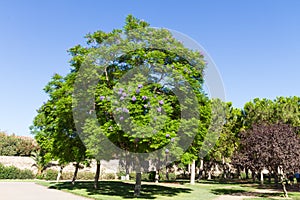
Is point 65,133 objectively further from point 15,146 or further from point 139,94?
point 15,146

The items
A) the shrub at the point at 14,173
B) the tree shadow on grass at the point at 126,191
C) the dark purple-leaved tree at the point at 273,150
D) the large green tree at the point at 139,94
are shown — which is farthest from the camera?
the shrub at the point at 14,173

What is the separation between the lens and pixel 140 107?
14062mm

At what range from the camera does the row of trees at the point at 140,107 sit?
14.4 metres

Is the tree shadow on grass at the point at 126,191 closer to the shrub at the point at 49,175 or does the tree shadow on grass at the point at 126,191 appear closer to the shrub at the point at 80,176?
the shrub at the point at 49,175

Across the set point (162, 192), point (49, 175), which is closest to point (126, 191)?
point (162, 192)

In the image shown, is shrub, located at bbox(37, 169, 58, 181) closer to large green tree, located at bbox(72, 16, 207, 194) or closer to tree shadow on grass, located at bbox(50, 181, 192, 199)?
tree shadow on grass, located at bbox(50, 181, 192, 199)

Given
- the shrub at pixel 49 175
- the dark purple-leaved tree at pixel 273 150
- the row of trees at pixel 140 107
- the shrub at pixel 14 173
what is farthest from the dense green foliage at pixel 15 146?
the dark purple-leaved tree at pixel 273 150

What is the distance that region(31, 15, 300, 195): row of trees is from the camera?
14406 mm

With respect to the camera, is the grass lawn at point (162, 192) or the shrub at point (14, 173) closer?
the grass lawn at point (162, 192)

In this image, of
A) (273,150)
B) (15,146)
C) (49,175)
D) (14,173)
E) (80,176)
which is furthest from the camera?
(15,146)

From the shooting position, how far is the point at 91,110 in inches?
678

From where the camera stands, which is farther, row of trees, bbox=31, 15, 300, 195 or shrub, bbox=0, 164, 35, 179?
shrub, bbox=0, 164, 35, 179

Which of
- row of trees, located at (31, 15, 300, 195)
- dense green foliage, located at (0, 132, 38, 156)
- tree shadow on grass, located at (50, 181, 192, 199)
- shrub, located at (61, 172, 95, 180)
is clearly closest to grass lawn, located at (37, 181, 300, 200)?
tree shadow on grass, located at (50, 181, 192, 199)

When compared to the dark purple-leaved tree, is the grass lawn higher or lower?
lower
